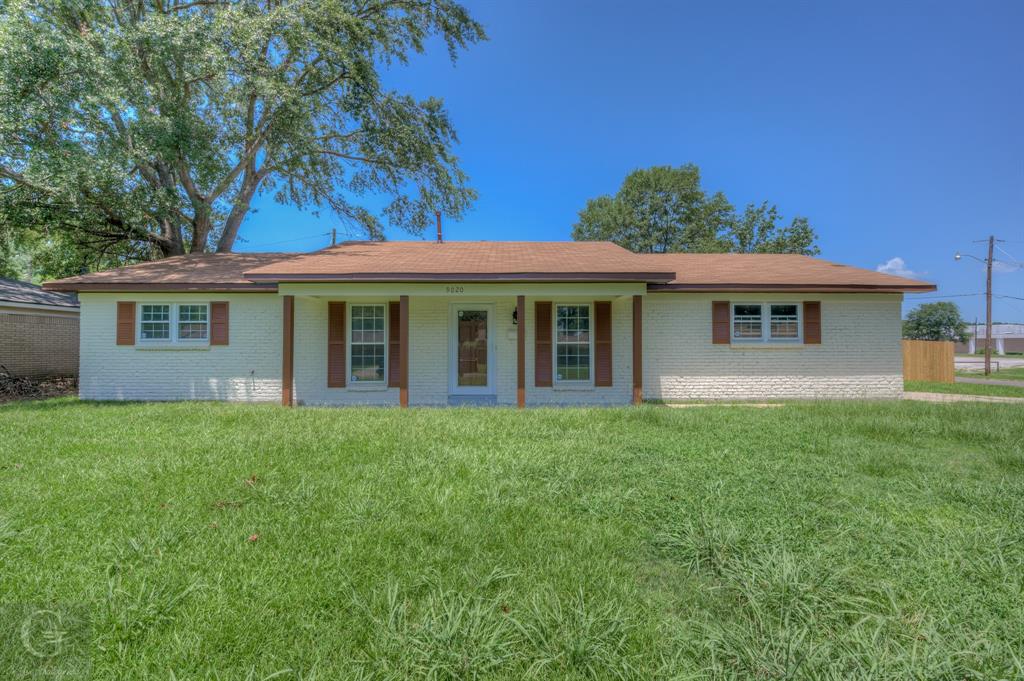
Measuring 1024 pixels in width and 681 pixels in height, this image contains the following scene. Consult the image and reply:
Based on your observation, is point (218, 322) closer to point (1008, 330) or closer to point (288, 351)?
point (288, 351)

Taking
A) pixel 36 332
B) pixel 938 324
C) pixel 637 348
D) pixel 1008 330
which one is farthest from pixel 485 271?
pixel 1008 330

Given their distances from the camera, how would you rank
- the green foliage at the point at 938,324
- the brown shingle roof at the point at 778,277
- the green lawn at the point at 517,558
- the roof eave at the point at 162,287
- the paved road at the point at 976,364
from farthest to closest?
the green foliage at the point at 938,324, the paved road at the point at 976,364, the brown shingle roof at the point at 778,277, the roof eave at the point at 162,287, the green lawn at the point at 517,558

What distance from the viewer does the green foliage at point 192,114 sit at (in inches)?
407

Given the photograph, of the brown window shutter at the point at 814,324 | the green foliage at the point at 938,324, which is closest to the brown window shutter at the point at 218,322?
the brown window shutter at the point at 814,324

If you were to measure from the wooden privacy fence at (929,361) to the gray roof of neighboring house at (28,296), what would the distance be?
2981cm

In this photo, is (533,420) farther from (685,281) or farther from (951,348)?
(951,348)

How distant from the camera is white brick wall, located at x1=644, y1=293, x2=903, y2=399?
10.3 metres

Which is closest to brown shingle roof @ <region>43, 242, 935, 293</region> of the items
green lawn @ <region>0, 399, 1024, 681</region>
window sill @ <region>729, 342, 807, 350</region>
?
window sill @ <region>729, 342, 807, 350</region>

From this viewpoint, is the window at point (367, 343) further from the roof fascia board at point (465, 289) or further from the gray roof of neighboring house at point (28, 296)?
the gray roof of neighboring house at point (28, 296)

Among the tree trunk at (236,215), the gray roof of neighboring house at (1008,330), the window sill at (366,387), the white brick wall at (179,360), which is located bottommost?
the window sill at (366,387)

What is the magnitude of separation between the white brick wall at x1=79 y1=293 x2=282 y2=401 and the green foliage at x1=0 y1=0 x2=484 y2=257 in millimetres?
3113

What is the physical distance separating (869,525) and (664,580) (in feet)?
5.90

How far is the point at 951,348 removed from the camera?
16.0 metres

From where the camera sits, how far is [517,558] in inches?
112
